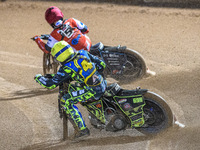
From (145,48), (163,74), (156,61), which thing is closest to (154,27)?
(145,48)

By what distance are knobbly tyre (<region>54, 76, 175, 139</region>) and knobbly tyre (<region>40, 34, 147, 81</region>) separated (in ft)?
9.38

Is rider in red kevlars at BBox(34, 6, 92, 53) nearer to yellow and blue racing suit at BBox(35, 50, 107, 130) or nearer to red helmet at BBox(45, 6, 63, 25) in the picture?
red helmet at BBox(45, 6, 63, 25)

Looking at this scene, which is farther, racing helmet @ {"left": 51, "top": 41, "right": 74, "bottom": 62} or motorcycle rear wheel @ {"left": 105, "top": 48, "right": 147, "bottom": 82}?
motorcycle rear wheel @ {"left": 105, "top": 48, "right": 147, "bottom": 82}

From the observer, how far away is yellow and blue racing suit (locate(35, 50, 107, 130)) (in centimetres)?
745

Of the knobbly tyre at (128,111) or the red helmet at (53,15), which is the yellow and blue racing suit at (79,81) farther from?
the red helmet at (53,15)

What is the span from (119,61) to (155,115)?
310 cm

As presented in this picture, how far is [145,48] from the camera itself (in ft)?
42.0

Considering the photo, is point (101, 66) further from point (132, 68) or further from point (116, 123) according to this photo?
point (132, 68)

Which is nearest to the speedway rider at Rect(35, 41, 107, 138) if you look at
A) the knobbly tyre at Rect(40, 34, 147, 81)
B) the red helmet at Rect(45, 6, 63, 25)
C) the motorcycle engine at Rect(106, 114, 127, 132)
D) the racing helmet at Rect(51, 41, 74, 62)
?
the racing helmet at Rect(51, 41, 74, 62)

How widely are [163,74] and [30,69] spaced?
4.07 meters

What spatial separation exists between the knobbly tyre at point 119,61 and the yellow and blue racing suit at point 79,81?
109 inches

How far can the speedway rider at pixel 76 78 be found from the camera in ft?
24.4

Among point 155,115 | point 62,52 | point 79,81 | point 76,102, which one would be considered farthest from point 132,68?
point 62,52

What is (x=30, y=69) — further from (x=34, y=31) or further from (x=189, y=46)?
(x=189, y=46)
